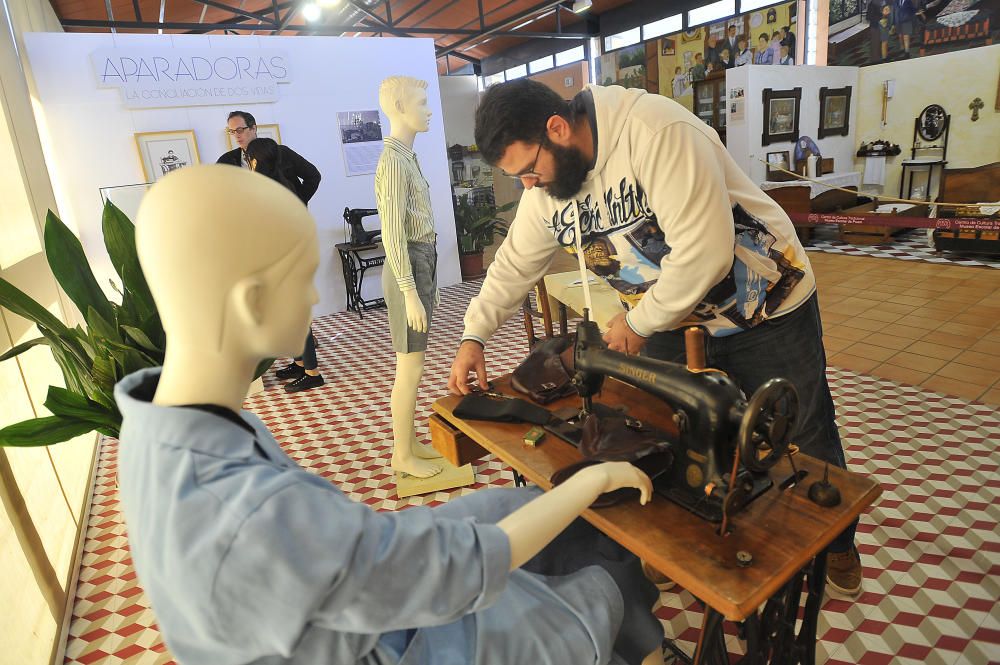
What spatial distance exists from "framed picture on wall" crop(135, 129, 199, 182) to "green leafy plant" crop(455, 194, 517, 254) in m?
3.41

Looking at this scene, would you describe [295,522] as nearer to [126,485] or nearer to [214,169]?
[126,485]

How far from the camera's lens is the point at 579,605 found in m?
1.18

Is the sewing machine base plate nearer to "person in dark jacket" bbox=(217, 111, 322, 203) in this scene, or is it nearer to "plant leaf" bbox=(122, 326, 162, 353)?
"plant leaf" bbox=(122, 326, 162, 353)

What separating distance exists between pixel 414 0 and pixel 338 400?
38.2 ft

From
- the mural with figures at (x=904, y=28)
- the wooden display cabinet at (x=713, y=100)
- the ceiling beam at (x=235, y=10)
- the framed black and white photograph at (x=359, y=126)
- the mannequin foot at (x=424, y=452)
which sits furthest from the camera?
the wooden display cabinet at (x=713, y=100)

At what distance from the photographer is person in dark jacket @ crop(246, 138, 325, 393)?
14.2 feet

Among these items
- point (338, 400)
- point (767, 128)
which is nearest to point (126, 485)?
point (338, 400)

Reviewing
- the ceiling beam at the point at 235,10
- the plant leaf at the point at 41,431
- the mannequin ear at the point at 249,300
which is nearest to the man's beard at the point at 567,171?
the mannequin ear at the point at 249,300

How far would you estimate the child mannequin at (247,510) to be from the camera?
79 centimetres

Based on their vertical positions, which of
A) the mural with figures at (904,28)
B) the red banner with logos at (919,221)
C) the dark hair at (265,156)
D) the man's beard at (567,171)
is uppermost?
the mural with figures at (904,28)

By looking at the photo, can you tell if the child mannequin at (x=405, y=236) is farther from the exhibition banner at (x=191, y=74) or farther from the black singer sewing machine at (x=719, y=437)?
the exhibition banner at (x=191, y=74)

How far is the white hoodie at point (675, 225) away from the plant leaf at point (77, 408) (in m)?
1.67

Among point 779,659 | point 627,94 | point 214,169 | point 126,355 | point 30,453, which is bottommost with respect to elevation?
point 779,659

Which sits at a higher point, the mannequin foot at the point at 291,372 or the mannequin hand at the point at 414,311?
the mannequin hand at the point at 414,311
